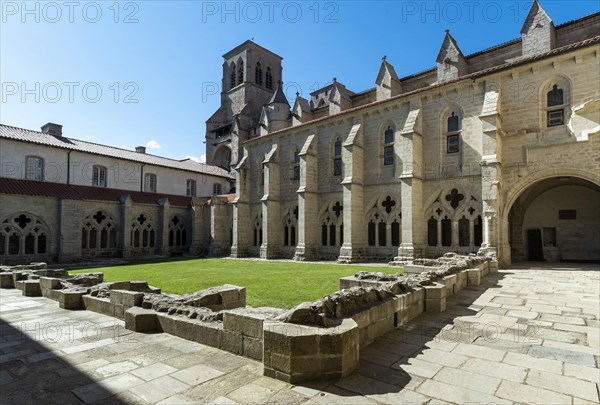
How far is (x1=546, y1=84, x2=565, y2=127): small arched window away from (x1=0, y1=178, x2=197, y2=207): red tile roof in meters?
27.9

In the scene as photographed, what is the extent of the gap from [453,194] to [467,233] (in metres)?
2.29

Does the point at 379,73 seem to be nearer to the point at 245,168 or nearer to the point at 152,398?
the point at 245,168

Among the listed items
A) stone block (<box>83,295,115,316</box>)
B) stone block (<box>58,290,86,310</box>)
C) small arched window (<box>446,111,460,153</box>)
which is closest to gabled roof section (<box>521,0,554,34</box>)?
small arched window (<box>446,111,460,153</box>)

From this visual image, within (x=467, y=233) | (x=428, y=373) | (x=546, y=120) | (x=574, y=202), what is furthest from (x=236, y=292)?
(x=574, y=202)

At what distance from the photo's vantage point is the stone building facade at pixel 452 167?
1591cm

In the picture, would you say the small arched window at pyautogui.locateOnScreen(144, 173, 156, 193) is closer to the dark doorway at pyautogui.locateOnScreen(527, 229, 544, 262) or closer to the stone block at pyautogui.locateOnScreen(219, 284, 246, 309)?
the stone block at pyautogui.locateOnScreen(219, 284, 246, 309)

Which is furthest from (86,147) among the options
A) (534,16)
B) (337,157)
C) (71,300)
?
(534,16)

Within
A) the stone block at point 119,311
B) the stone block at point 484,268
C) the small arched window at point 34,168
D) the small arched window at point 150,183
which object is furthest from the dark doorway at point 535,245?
the small arched window at point 34,168

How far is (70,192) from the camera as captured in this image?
24.2 m

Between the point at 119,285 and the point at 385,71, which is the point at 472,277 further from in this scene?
the point at 385,71

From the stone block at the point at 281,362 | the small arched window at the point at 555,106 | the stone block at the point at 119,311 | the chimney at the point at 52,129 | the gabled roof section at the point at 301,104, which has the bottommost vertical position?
the stone block at the point at 119,311

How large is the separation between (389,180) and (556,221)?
1044 centimetres

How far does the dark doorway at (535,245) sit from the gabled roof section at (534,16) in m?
13.0

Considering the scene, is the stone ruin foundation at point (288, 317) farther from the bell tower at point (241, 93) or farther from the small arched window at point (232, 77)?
the small arched window at point (232, 77)
